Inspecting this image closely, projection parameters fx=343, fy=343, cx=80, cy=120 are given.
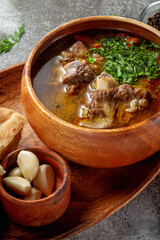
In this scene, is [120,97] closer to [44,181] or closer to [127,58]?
[127,58]

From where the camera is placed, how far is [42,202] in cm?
142

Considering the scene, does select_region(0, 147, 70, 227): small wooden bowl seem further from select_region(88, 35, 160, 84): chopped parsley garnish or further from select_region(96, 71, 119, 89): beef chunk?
select_region(88, 35, 160, 84): chopped parsley garnish

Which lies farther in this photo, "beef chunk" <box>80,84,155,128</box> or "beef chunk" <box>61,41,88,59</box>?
"beef chunk" <box>61,41,88,59</box>

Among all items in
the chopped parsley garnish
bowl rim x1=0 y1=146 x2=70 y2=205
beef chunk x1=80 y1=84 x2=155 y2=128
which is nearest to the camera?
bowl rim x1=0 y1=146 x2=70 y2=205

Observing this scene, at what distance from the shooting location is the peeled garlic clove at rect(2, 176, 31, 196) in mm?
1475

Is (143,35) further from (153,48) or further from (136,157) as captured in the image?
(136,157)

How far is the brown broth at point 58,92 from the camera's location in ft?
5.57

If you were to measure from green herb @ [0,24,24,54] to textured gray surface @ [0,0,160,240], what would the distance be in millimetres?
53

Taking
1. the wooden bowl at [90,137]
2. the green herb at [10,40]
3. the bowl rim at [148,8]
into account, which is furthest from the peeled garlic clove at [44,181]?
the bowl rim at [148,8]

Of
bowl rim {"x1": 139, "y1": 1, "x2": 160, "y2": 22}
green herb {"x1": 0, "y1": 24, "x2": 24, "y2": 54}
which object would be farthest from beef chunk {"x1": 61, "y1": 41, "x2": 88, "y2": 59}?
bowl rim {"x1": 139, "y1": 1, "x2": 160, "y2": 22}

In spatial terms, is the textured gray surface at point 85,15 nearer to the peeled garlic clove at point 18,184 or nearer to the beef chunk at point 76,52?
the peeled garlic clove at point 18,184

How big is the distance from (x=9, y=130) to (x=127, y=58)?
761mm

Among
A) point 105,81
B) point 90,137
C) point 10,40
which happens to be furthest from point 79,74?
point 10,40

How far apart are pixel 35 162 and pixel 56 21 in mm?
1926
